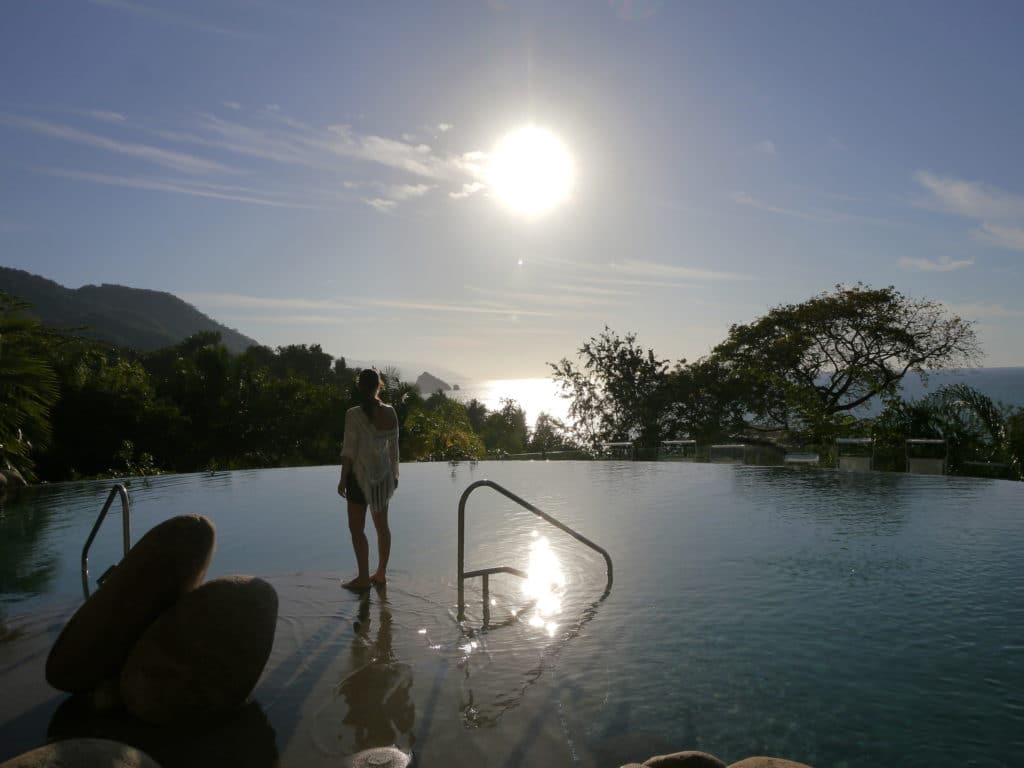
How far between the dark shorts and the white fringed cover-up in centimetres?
3

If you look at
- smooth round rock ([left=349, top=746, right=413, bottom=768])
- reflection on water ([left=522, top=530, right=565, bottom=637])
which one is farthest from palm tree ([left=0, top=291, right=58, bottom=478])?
smooth round rock ([left=349, top=746, right=413, bottom=768])

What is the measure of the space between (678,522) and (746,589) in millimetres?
3078

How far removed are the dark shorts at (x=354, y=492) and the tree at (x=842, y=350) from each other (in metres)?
16.7

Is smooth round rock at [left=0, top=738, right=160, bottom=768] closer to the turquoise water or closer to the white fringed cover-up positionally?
the turquoise water

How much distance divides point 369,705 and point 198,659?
0.77m

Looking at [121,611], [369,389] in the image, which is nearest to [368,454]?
[369,389]

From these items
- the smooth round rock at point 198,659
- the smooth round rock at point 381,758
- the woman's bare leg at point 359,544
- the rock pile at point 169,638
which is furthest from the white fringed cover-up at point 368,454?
the smooth round rock at point 381,758

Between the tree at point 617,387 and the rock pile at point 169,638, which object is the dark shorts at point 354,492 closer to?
the rock pile at point 169,638

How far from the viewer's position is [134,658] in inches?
123

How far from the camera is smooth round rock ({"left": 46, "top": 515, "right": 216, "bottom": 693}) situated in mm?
3230

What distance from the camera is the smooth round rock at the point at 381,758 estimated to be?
2729mm

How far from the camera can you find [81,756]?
6.88 feet

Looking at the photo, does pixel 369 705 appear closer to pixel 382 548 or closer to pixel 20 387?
pixel 382 548

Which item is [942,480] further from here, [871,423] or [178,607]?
[178,607]
